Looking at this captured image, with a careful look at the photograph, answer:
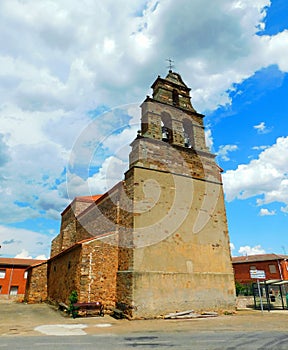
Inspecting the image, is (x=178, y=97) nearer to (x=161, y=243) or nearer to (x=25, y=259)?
(x=161, y=243)

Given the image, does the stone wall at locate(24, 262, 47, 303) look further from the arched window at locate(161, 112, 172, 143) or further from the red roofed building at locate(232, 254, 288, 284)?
the red roofed building at locate(232, 254, 288, 284)

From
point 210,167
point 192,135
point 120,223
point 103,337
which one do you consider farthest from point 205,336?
point 192,135

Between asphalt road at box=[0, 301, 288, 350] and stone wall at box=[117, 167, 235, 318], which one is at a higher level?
stone wall at box=[117, 167, 235, 318]

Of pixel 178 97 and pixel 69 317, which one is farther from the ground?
pixel 178 97

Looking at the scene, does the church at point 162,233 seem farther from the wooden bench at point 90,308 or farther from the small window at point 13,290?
the small window at point 13,290

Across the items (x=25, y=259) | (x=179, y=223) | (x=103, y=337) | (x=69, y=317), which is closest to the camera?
(x=103, y=337)

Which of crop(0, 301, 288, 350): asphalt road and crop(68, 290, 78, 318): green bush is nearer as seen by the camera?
crop(0, 301, 288, 350): asphalt road

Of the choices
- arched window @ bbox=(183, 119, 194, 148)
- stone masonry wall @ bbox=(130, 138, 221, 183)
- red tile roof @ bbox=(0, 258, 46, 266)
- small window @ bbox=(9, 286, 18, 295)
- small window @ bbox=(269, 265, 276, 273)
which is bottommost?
small window @ bbox=(9, 286, 18, 295)

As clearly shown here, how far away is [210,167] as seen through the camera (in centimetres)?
1445

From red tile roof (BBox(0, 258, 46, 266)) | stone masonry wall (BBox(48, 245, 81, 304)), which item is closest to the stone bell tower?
stone masonry wall (BBox(48, 245, 81, 304))

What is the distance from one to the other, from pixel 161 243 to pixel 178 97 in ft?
27.8

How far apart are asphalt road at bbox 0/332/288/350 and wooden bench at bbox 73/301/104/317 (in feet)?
12.5

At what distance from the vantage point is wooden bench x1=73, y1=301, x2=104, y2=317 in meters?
10.3

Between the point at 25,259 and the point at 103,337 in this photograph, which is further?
the point at 25,259
